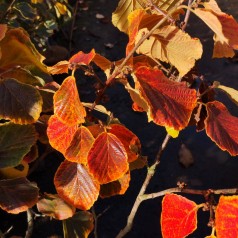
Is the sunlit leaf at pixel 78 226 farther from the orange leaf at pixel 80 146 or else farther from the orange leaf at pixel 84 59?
the orange leaf at pixel 84 59

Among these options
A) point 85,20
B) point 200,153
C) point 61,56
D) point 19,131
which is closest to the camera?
point 19,131

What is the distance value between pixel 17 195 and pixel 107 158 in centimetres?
23

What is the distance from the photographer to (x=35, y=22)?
1976mm

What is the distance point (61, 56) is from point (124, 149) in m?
1.77

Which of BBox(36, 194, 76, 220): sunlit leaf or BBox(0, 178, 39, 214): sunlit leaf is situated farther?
BBox(36, 194, 76, 220): sunlit leaf

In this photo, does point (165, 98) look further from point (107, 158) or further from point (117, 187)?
point (117, 187)

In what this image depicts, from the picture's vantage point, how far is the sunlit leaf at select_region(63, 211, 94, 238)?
889 millimetres

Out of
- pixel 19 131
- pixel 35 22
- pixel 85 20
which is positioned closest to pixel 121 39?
pixel 85 20

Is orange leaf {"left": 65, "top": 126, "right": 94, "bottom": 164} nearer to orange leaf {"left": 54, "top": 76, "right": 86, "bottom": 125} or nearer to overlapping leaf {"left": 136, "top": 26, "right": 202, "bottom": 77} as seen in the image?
orange leaf {"left": 54, "top": 76, "right": 86, "bottom": 125}

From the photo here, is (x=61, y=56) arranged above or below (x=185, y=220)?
below

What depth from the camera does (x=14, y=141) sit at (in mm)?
779

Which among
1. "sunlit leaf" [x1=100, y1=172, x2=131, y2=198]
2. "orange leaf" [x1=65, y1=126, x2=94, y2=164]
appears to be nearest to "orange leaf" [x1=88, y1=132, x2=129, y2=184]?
"orange leaf" [x1=65, y1=126, x2=94, y2=164]

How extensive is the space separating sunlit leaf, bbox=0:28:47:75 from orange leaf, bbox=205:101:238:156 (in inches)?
11.7

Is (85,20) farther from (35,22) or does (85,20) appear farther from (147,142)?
(147,142)
